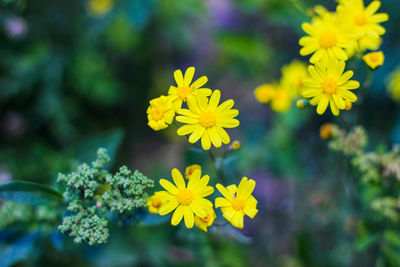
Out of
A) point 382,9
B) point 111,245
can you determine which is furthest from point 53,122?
point 382,9

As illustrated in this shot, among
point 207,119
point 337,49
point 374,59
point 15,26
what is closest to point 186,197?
point 207,119

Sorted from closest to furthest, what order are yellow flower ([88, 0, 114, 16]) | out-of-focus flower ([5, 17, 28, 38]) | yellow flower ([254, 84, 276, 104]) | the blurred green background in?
yellow flower ([254, 84, 276, 104]) → the blurred green background → out-of-focus flower ([5, 17, 28, 38]) → yellow flower ([88, 0, 114, 16])

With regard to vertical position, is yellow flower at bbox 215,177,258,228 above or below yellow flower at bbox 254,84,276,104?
below

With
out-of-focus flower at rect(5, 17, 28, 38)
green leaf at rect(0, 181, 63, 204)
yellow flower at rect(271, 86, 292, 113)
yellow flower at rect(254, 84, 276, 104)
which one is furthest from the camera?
out-of-focus flower at rect(5, 17, 28, 38)

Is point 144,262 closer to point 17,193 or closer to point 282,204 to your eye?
point 282,204

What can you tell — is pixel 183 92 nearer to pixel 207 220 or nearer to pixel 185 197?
pixel 185 197

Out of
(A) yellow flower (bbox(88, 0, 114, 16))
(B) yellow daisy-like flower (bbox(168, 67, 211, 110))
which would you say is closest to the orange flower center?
(B) yellow daisy-like flower (bbox(168, 67, 211, 110))

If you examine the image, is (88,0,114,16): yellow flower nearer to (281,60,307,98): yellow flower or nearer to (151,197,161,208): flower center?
(281,60,307,98): yellow flower
